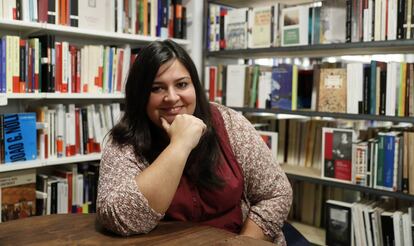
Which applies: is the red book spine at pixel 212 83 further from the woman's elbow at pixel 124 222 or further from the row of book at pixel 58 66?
the woman's elbow at pixel 124 222

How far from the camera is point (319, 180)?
2.34 metres

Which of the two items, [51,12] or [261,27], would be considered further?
[261,27]

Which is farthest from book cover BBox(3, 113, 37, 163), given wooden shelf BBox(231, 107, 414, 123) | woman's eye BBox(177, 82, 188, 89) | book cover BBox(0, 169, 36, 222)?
wooden shelf BBox(231, 107, 414, 123)

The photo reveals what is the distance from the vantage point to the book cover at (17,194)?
2.15 meters

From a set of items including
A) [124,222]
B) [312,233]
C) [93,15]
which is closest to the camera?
[124,222]

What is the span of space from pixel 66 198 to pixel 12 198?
11.7 inches

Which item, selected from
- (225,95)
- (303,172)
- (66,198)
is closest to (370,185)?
(303,172)

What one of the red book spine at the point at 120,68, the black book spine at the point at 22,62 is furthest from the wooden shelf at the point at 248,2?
the black book spine at the point at 22,62

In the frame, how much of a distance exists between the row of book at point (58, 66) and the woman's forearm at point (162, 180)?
1.22 meters

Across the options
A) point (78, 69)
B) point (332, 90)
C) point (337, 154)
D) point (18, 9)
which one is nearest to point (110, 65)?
point (78, 69)

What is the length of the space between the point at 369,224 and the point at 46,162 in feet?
5.74

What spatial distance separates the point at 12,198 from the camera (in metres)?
2.17

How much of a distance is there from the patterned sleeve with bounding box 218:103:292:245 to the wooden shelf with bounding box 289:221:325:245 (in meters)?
1.05

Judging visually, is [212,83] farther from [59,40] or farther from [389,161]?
[389,161]
